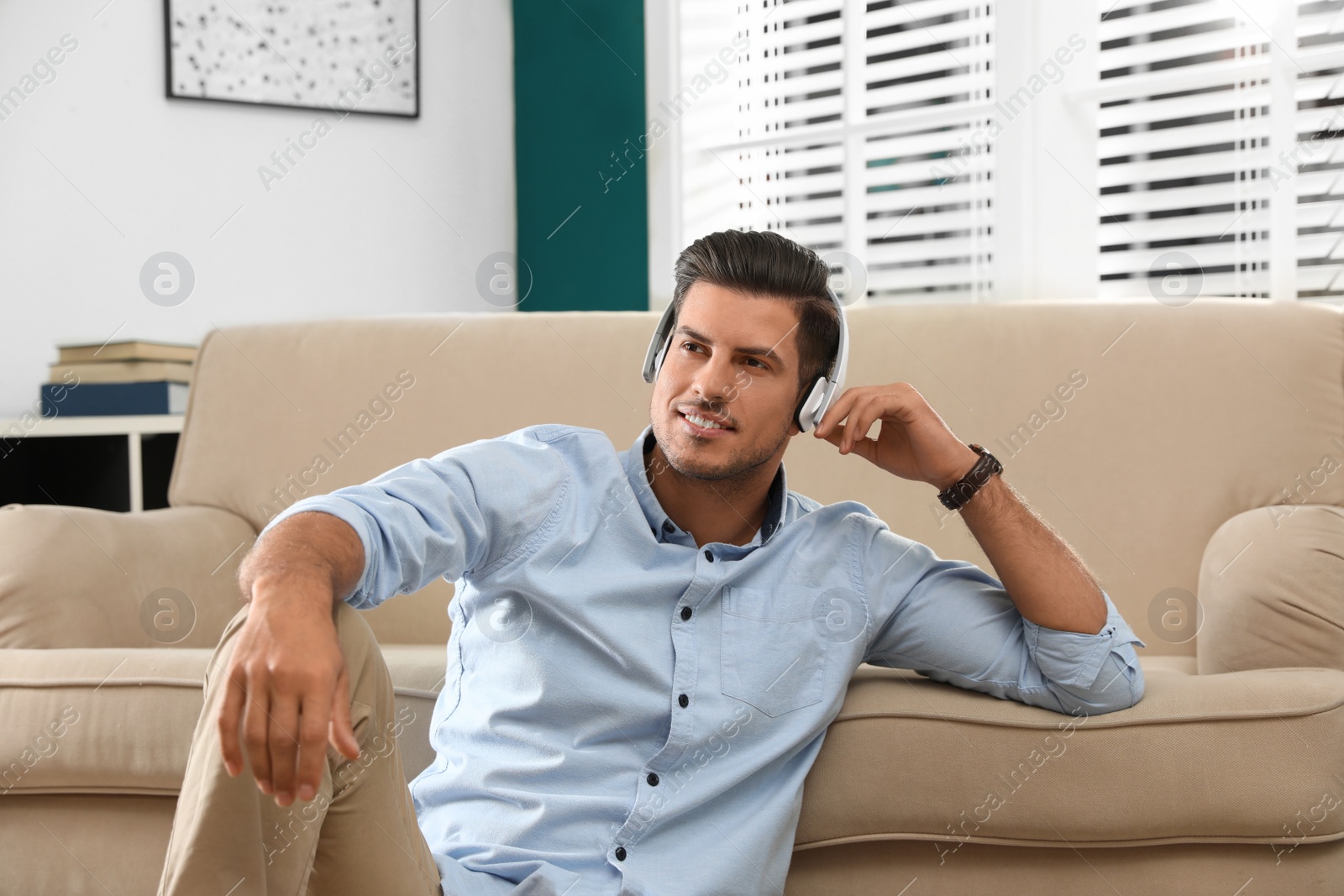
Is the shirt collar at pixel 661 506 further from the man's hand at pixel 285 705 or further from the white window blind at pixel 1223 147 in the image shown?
the white window blind at pixel 1223 147

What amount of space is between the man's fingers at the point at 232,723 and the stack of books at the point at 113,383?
221 cm

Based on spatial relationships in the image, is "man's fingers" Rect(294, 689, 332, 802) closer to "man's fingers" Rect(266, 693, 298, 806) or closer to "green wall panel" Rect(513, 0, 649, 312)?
"man's fingers" Rect(266, 693, 298, 806)

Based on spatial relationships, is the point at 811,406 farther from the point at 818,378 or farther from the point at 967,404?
the point at 967,404

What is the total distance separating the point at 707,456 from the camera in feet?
4.10

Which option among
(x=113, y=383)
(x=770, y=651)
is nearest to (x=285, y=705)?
(x=770, y=651)

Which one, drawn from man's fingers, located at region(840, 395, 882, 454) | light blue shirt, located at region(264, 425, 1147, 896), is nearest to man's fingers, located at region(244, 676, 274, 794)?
light blue shirt, located at region(264, 425, 1147, 896)

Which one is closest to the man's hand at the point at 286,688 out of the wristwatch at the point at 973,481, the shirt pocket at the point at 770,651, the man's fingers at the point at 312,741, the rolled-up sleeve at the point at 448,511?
the man's fingers at the point at 312,741

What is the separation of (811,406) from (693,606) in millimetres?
269

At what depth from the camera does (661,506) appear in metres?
1.31

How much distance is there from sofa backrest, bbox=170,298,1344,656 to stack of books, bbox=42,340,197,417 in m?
0.72

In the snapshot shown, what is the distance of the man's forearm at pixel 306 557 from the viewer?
2.89 ft

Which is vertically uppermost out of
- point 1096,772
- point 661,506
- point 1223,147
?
point 1223,147

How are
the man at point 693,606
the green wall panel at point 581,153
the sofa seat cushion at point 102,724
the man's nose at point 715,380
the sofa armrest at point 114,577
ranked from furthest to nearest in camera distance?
the green wall panel at point 581,153, the sofa armrest at point 114,577, the sofa seat cushion at point 102,724, the man's nose at point 715,380, the man at point 693,606

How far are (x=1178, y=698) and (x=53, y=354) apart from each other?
10.0ft
